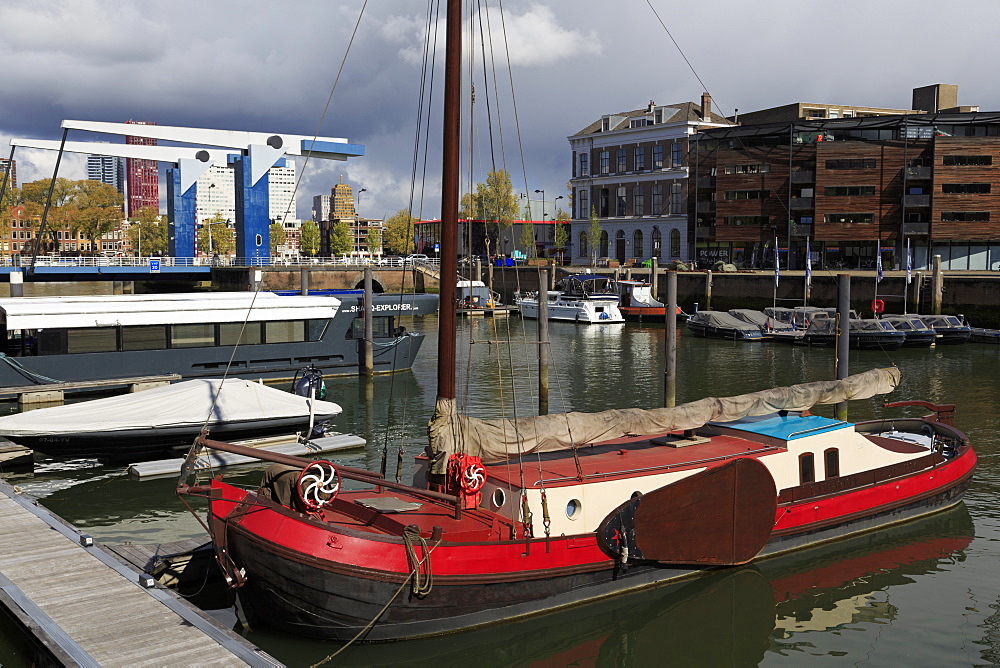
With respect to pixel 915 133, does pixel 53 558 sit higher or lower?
lower

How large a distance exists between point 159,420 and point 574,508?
12.7 metres

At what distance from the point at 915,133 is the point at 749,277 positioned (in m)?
21.2

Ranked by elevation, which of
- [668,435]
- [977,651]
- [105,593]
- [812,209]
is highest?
[812,209]

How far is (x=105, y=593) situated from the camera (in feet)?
38.8

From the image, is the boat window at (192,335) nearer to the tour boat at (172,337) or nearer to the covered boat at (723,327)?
the tour boat at (172,337)

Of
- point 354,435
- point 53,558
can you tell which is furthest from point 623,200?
point 53,558

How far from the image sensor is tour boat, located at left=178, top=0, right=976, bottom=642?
11625 millimetres

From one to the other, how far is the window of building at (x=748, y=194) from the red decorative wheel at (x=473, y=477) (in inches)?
2767

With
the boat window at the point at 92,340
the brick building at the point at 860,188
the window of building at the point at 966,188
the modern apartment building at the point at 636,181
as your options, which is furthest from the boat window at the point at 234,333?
the modern apartment building at the point at 636,181

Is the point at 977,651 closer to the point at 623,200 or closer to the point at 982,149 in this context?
the point at 982,149

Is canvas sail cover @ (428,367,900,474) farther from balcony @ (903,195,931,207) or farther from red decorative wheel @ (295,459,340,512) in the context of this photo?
A: balcony @ (903,195,931,207)

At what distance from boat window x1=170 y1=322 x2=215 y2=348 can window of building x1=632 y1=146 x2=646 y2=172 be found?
70627 millimetres

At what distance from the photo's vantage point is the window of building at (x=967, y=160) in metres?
68.1

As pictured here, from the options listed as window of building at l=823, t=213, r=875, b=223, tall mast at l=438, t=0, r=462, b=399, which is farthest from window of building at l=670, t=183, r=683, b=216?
tall mast at l=438, t=0, r=462, b=399
